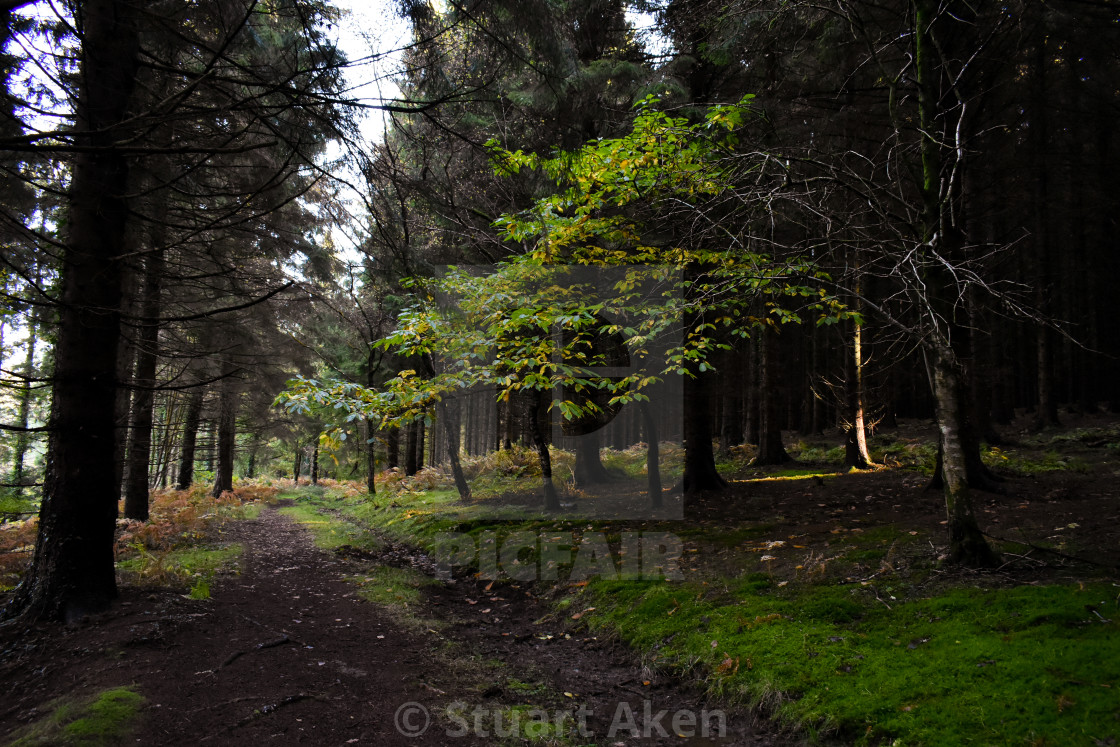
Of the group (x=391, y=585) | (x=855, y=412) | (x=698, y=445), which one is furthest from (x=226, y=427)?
(x=855, y=412)

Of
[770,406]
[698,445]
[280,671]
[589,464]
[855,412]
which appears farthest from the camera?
[589,464]

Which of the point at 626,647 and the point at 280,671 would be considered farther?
the point at 626,647

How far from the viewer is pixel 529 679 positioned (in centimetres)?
409

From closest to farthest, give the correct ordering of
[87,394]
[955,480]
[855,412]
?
[955,480]
[87,394]
[855,412]

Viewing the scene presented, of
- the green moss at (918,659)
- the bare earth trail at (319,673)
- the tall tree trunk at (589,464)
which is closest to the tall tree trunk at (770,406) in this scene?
the tall tree trunk at (589,464)

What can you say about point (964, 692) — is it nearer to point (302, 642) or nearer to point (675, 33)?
point (302, 642)

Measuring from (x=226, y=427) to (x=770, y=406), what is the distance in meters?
16.4

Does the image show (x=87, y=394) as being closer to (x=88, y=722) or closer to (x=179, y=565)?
A: (x=88, y=722)

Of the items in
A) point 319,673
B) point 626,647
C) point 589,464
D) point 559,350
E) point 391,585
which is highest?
point 559,350

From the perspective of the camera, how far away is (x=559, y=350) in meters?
6.19

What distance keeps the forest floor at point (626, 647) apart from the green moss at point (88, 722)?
0.01 meters

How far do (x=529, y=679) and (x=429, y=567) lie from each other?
4.55 meters

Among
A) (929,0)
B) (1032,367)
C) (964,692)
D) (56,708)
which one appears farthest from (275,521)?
(1032,367)

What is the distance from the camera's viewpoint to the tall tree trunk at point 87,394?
421 cm
